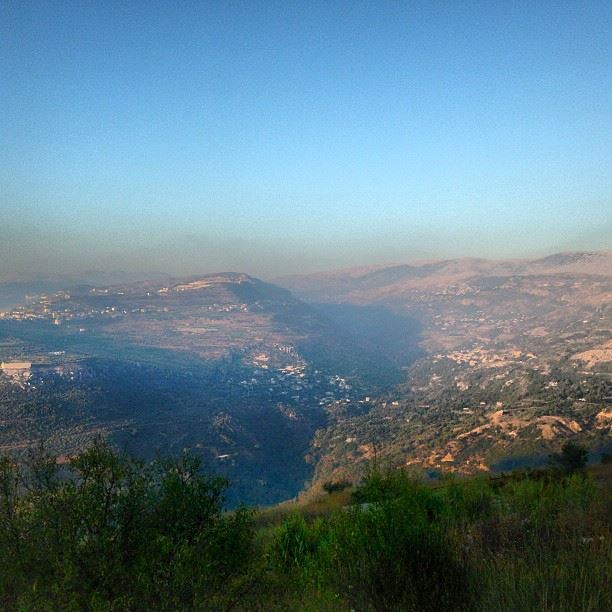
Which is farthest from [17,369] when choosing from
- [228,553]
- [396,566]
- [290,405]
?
[396,566]

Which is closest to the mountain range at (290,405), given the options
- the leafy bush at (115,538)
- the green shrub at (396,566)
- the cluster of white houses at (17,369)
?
the cluster of white houses at (17,369)

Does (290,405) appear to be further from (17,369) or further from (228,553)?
(228,553)

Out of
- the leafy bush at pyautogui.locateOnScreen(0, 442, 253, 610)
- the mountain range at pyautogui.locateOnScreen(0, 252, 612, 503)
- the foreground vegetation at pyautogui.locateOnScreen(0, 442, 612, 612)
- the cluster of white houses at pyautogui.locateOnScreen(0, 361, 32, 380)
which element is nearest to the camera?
the foreground vegetation at pyautogui.locateOnScreen(0, 442, 612, 612)

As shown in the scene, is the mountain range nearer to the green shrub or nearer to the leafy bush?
the leafy bush

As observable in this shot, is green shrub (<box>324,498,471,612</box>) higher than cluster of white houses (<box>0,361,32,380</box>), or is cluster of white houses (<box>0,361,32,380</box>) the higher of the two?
green shrub (<box>324,498,471,612</box>)

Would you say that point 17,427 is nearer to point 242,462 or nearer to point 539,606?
point 242,462

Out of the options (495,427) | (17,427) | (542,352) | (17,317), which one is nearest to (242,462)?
(17,427)

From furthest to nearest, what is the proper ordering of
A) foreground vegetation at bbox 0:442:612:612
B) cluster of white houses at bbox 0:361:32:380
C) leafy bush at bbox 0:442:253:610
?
cluster of white houses at bbox 0:361:32:380
leafy bush at bbox 0:442:253:610
foreground vegetation at bbox 0:442:612:612

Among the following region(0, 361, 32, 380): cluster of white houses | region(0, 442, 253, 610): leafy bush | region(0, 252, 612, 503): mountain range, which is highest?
region(0, 442, 253, 610): leafy bush

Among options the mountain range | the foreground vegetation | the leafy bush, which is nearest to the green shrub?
the foreground vegetation
